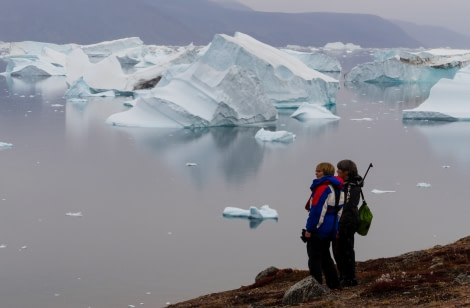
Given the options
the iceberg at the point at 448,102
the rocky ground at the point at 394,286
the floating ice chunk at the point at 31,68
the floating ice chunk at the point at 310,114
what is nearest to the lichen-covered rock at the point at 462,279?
the rocky ground at the point at 394,286

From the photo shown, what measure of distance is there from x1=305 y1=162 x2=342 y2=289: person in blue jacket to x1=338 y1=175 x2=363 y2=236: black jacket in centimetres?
7

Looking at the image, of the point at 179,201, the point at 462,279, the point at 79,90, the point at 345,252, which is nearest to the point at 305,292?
the point at 345,252

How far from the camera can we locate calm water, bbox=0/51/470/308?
826 cm

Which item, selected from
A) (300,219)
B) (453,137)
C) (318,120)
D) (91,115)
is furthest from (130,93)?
(300,219)

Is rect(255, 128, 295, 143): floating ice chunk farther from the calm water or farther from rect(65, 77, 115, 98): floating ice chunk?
rect(65, 77, 115, 98): floating ice chunk

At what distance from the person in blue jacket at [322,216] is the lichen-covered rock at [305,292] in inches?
5.7

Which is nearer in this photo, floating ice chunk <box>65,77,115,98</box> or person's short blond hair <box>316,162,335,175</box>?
person's short blond hair <box>316,162,335,175</box>

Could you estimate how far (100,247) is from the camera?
366 inches

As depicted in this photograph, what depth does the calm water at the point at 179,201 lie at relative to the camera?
8.26 m

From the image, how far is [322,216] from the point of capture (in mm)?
5250

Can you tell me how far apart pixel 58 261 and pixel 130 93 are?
74.0 ft

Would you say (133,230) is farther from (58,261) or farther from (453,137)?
(453,137)

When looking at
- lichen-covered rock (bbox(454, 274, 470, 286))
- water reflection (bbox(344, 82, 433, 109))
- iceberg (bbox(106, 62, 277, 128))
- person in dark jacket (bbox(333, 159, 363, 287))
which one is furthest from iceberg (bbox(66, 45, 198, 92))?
lichen-covered rock (bbox(454, 274, 470, 286))

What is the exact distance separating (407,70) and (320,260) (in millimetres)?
33631
